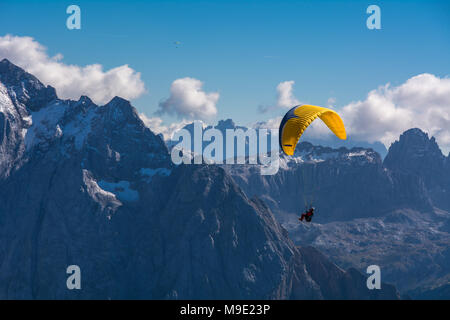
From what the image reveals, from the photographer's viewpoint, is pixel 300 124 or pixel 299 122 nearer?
pixel 300 124

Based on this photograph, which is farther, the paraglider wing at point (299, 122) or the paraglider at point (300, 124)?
the paraglider wing at point (299, 122)

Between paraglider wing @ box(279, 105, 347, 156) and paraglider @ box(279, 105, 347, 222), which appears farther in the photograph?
paraglider wing @ box(279, 105, 347, 156)

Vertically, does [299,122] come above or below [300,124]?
above
